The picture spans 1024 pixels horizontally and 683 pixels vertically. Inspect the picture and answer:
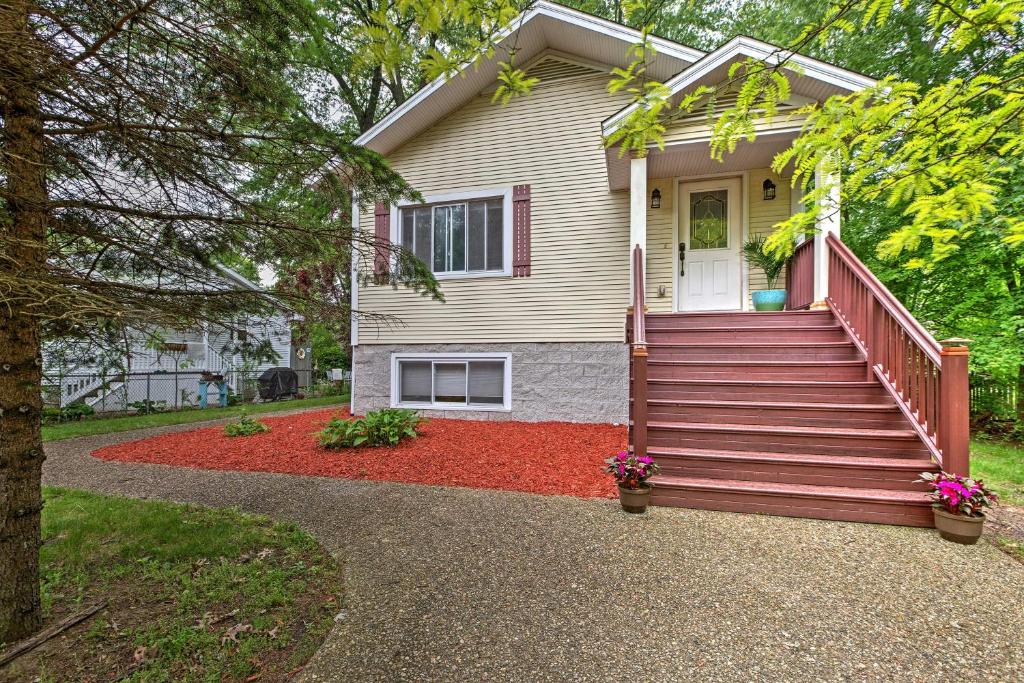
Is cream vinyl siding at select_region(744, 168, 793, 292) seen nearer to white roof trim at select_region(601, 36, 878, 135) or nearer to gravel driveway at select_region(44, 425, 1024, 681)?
white roof trim at select_region(601, 36, 878, 135)

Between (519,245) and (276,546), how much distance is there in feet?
19.5

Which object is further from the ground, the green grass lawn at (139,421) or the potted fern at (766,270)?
the potted fern at (766,270)

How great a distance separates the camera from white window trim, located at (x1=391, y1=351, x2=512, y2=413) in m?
7.81

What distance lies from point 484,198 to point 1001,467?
8319 mm

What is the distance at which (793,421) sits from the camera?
4242 millimetres

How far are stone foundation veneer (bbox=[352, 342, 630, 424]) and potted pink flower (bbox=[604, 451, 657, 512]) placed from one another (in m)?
3.50

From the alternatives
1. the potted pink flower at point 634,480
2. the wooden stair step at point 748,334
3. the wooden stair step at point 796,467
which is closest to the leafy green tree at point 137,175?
the potted pink flower at point 634,480

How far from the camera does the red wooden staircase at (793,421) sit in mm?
3584

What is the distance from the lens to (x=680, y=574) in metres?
2.71

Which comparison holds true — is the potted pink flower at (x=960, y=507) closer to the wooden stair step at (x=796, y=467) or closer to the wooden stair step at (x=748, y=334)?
the wooden stair step at (x=796, y=467)

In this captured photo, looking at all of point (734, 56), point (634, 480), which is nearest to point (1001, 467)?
point (634, 480)

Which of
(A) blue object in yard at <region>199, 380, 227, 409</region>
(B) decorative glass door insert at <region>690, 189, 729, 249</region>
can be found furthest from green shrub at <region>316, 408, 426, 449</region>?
(A) blue object in yard at <region>199, 380, 227, 409</region>

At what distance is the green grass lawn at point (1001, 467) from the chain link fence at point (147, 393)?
14354 mm

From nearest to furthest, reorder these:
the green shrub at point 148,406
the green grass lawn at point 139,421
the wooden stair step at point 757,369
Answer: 1. the wooden stair step at point 757,369
2. the green grass lawn at point 139,421
3. the green shrub at point 148,406
